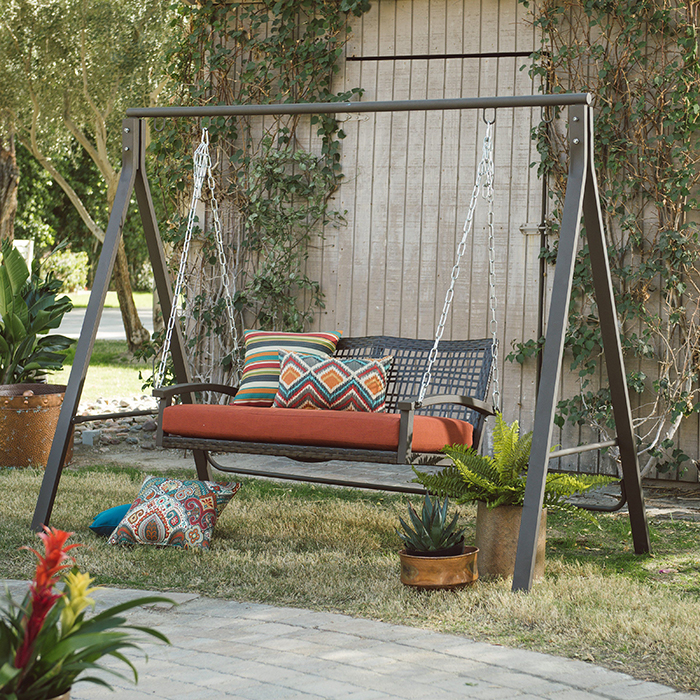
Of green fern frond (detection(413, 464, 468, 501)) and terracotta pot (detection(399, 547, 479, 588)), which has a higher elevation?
green fern frond (detection(413, 464, 468, 501))

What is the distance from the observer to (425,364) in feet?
14.6

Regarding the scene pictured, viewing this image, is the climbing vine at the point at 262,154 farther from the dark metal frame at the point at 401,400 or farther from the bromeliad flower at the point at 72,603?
the bromeliad flower at the point at 72,603

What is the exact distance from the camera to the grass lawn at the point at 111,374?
934 cm

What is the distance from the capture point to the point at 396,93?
19.6 ft

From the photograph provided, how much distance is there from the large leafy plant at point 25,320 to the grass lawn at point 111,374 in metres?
→ 2.35

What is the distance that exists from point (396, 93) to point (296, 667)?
14.3 ft

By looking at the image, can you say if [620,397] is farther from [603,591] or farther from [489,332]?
[489,332]

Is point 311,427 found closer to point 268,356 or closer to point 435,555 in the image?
point 435,555

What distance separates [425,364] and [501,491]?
1.17m

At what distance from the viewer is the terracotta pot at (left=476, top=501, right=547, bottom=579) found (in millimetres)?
3410

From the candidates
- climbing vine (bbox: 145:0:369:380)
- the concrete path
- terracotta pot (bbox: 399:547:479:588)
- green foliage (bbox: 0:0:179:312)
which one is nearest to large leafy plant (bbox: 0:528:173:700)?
the concrete path

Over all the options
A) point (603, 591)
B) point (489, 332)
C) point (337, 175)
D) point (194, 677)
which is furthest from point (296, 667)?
point (337, 175)

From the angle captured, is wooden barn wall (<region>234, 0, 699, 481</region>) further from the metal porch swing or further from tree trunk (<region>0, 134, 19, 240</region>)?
tree trunk (<region>0, 134, 19, 240</region>)

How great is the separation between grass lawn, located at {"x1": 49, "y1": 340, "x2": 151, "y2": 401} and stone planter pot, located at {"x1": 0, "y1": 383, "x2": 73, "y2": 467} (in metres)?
2.69
